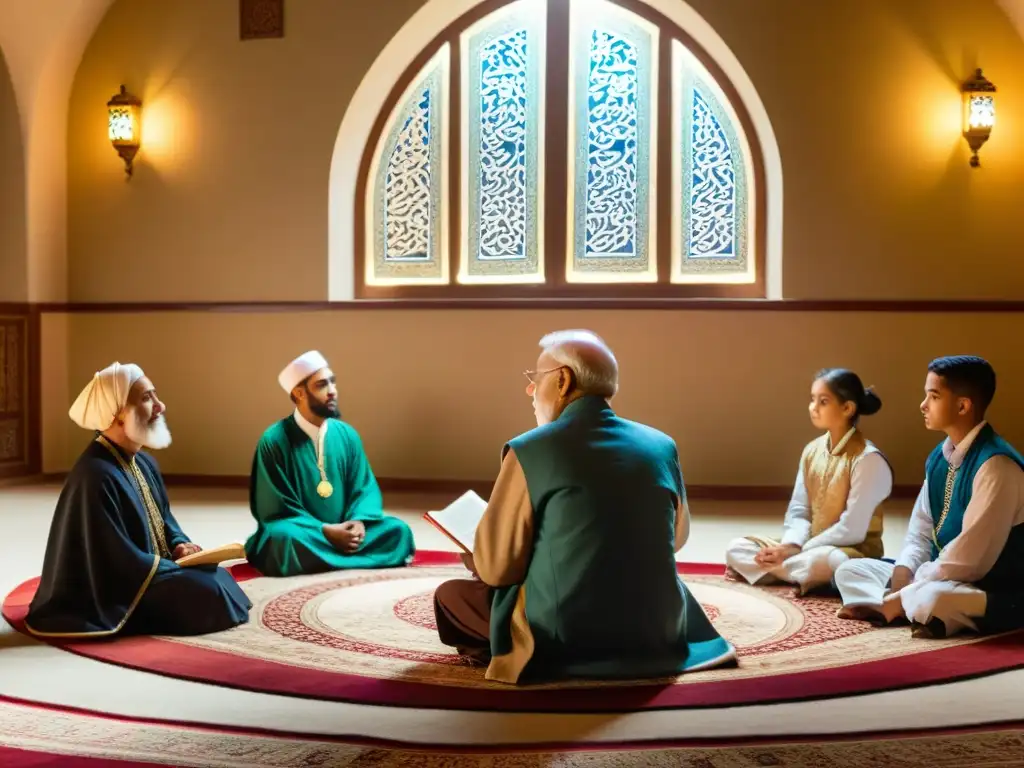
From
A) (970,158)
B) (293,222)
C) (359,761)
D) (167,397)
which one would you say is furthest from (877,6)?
(359,761)

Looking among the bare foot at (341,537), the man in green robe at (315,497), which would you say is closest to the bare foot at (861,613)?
the man in green robe at (315,497)

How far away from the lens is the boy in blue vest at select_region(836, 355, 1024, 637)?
3.73 meters

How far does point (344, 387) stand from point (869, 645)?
4.42m

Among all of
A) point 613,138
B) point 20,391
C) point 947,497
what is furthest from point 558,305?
point 947,497

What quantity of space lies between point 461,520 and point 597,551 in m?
0.69

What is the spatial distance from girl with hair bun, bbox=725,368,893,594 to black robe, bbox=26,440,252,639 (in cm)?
207

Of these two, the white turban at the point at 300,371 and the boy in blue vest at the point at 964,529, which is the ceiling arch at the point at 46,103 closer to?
the white turban at the point at 300,371

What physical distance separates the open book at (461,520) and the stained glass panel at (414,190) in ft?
13.2

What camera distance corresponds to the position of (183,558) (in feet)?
12.9

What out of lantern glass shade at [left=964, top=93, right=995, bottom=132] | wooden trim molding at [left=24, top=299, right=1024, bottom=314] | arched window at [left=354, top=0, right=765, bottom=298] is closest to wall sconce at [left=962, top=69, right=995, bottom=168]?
lantern glass shade at [left=964, top=93, right=995, bottom=132]

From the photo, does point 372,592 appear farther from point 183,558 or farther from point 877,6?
point 877,6

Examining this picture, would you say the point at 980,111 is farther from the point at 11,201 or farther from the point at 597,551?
the point at 11,201

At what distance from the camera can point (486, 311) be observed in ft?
24.2

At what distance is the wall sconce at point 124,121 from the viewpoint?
769 centimetres
